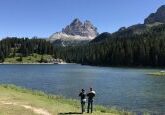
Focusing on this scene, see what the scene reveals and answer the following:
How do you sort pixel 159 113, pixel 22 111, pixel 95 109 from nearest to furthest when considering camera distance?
pixel 22 111, pixel 95 109, pixel 159 113

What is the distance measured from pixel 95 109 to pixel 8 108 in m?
11.2

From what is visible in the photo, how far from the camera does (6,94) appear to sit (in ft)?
187

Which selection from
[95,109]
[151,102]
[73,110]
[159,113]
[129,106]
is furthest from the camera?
[151,102]

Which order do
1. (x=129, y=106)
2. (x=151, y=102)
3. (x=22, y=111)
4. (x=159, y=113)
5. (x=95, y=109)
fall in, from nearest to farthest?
1. (x=22, y=111)
2. (x=95, y=109)
3. (x=159, y=113)
4. (x=129, y=106)
5. (x=151, y=102)

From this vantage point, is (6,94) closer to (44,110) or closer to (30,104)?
(30,104)

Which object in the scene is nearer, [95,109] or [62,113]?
[62,113]

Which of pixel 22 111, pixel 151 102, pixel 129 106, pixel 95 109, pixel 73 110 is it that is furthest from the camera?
pixel 151 102

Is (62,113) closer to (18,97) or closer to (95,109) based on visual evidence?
(95,109)

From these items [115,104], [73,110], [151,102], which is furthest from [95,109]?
[151,102]

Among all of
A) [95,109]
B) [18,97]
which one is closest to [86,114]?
[95,109]

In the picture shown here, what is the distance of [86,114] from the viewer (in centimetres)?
4269

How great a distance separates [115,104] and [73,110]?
19.1m

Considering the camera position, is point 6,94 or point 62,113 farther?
point 6,94

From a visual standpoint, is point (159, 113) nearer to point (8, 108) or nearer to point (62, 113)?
point (62, 113)
